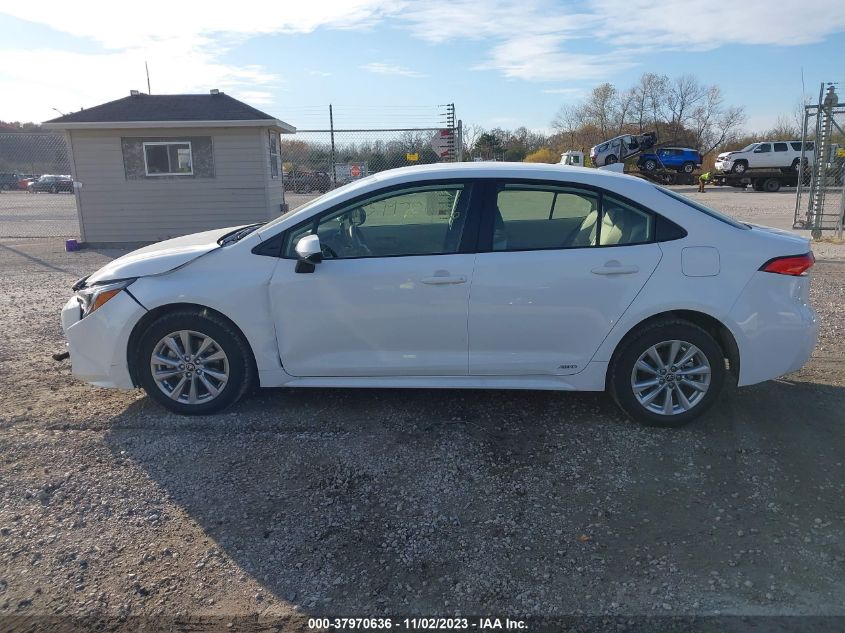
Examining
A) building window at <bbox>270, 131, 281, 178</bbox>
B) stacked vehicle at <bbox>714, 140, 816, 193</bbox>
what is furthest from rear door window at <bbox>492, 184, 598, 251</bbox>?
stacked vehicle at <bbox>714, 140, 816, 193</bbox>

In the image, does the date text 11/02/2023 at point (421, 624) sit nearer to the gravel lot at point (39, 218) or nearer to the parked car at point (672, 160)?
the gravel lot at point (39, 218)

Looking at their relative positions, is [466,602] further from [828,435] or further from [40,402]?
[40,402]

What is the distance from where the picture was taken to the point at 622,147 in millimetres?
38969

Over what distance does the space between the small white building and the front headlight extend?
387 inches

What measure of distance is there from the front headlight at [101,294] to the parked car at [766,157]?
3573cm

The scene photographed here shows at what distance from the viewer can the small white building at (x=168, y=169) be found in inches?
537

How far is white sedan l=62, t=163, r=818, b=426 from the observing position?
13.7 feet

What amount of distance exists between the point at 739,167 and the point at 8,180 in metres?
43.8

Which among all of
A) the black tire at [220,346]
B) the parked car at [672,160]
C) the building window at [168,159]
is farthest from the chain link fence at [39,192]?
the parked car at [672,160]

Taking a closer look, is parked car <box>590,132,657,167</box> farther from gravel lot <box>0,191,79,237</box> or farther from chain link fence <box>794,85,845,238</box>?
gravel lot <box>0,191,79,237</box>

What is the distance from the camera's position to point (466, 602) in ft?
9.05

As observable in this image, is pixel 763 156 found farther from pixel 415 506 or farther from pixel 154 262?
pixel 415 506

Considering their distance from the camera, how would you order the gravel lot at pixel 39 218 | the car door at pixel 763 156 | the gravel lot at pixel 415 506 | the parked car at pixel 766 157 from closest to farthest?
1. the gravel lot at pixel 415 506
2. the gravel lot at pixel 39 218
3. the parked car at pixel 766 157
4. the car door at pixel 763 156

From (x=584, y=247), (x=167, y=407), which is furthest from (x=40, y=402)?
(x=584, y=247)
